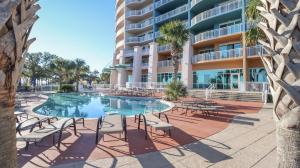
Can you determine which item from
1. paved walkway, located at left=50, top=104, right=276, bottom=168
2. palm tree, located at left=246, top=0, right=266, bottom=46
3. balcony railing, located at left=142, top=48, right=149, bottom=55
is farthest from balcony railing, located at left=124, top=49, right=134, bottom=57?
paved walkway, located at left=50, top=104, right=276, bottom=168

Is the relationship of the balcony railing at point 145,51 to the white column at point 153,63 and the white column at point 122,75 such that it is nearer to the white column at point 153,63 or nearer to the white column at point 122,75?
the white column at point 153,63

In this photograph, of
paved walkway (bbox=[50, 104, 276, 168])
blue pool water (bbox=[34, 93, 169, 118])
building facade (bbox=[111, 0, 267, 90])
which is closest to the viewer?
paved walkway (bbox=[50, 104, 276, 168])

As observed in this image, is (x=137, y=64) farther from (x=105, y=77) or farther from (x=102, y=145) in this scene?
(x=105, y=77)

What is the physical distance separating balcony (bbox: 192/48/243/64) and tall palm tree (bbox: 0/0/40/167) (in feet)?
77.1

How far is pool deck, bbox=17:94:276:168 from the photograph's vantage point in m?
4.71

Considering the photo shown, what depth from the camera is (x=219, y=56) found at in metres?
24.4

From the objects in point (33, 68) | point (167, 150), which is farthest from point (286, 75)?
point (33, 68)

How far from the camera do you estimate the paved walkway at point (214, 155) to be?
459 cm

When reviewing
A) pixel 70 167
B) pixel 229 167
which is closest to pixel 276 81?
pixel 229 167

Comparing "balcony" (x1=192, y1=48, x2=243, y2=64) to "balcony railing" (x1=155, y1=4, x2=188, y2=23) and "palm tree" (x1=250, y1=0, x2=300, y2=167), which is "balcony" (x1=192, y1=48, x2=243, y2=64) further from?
"palm tree" (x1=250, y1=0, x2=300, y2=167)

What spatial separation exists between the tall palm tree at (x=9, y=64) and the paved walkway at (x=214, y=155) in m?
2.76

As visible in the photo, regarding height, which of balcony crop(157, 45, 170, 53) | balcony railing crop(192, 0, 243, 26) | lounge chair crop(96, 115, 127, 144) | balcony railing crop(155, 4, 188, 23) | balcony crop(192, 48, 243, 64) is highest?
balcony railing crop(155, 4, 188, 23)

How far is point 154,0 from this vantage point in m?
37.2

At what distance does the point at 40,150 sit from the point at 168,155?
358 centimetres
